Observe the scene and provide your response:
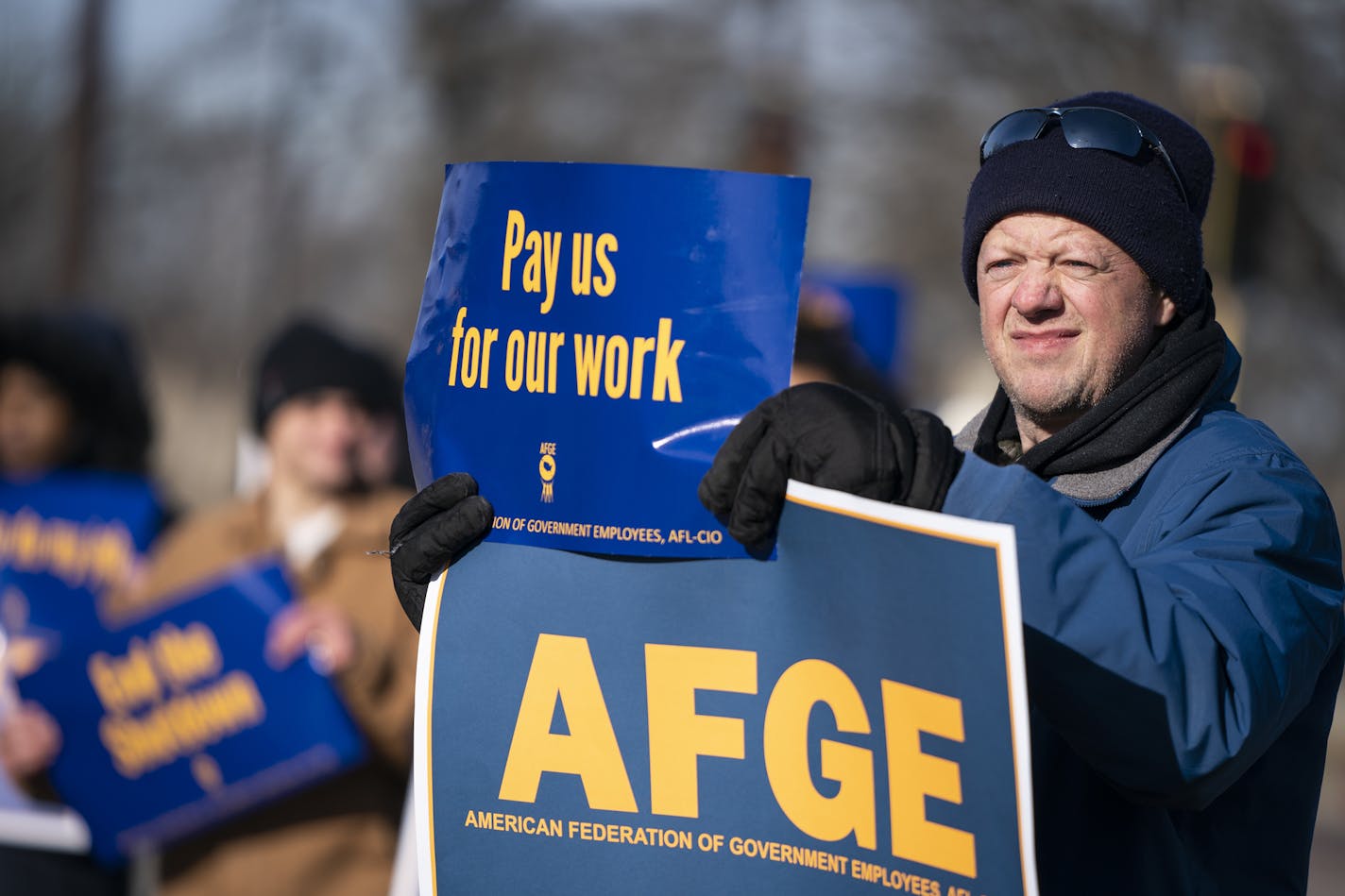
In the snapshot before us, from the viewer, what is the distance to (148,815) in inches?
175

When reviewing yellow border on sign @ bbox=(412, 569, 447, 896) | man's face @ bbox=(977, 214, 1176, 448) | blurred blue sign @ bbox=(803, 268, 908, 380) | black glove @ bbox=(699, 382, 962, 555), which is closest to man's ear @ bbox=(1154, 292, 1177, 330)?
man's face @ bbox=(977, 214, 1176, 448)

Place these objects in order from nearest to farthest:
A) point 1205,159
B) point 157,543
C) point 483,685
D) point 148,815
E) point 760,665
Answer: point 760,665 → point 483,685 → point 1205,159 → point 148,815 → point 157,543

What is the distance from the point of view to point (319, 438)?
4.86m

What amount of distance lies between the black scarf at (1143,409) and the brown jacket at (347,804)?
2.51 metres

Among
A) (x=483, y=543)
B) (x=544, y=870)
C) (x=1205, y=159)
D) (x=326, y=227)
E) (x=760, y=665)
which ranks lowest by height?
(x=544, y=870)

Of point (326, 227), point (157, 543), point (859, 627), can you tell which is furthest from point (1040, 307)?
point (326, 227)

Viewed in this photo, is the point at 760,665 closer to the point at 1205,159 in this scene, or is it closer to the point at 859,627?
the point at 859,627

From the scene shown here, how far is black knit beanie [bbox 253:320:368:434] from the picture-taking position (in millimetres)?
4910

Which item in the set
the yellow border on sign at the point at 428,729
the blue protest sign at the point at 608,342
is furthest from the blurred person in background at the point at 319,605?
the blue protest sign at the point at 608,342

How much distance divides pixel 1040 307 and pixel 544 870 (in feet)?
3.26

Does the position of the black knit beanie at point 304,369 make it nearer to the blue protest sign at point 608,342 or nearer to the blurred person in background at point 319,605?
the blurred person in background at point 319,605

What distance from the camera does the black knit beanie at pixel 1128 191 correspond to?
2270 mm

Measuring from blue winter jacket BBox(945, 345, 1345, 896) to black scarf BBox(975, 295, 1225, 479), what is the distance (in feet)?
0.10

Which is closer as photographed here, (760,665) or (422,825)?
(760,665)
